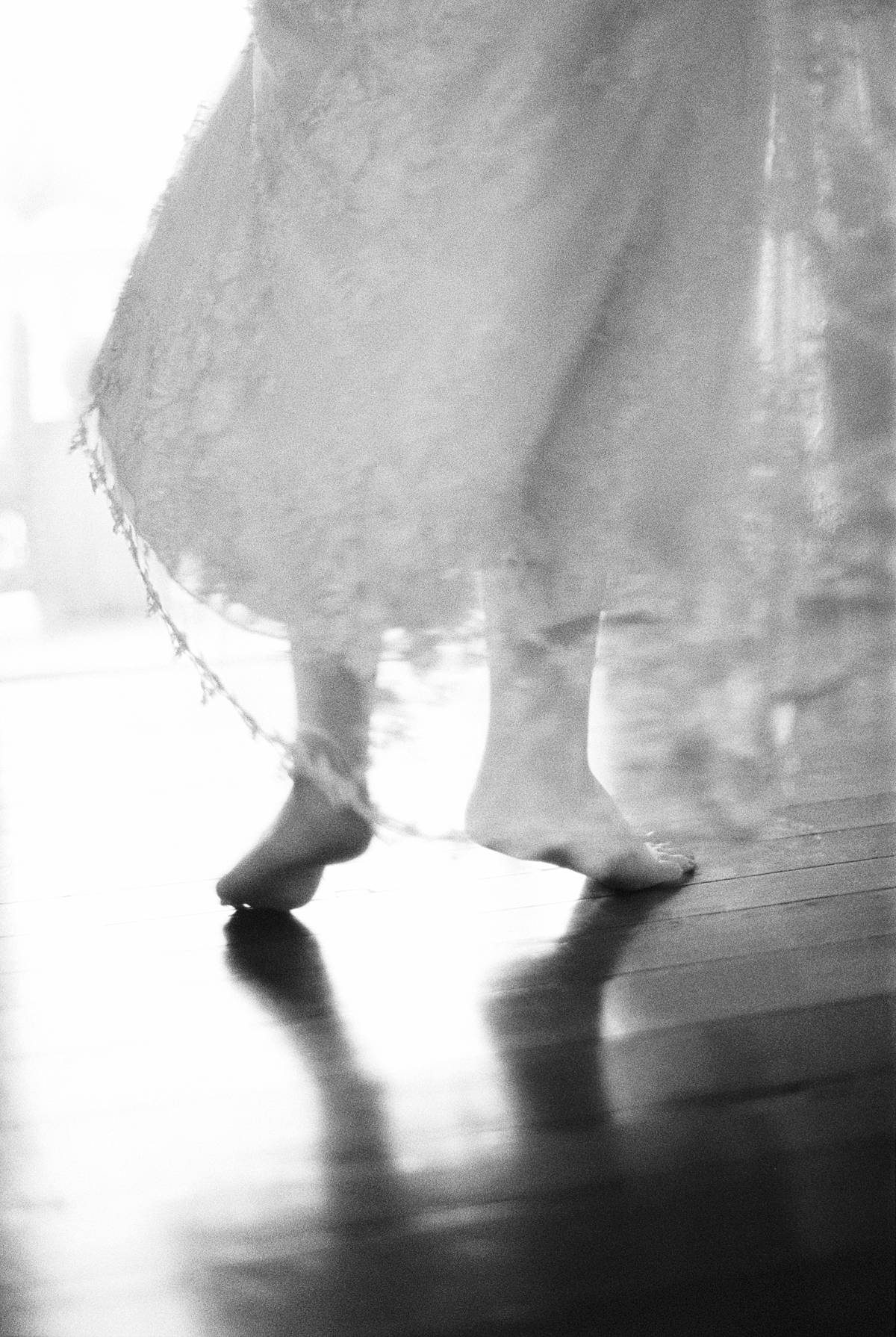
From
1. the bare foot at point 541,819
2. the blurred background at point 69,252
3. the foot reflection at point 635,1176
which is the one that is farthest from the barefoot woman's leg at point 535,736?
the blurred background at point 69,252

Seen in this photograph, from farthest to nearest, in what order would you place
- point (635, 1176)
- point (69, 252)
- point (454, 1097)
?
point (69, 252) < point (454, 1097) < point (635, 1176)

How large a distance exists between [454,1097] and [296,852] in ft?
1.05

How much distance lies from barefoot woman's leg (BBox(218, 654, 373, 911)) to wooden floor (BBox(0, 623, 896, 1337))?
40mm

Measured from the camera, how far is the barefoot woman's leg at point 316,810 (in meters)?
0.87

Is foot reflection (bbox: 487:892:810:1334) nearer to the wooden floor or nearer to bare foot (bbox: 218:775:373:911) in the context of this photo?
the wooden floor

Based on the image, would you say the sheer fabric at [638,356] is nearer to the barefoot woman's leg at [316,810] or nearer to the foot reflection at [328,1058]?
the barefoot woman's leg at [316,810]

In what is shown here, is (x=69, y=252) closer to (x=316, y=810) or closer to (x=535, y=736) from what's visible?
(x=316, y=810)

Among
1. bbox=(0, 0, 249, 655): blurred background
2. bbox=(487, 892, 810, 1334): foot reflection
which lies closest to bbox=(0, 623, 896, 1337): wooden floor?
bbox=(487, 892, 810, 1334): foot reflection

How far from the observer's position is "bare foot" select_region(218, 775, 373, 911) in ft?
3.69

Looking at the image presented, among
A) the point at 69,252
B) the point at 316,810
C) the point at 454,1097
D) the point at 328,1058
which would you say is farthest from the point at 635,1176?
the point at 69,252

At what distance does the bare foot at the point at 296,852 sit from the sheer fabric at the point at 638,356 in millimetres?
287

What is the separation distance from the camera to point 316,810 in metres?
1.13

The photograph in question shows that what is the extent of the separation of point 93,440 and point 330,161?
31 cm

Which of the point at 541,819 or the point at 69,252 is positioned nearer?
the point at 541,819
